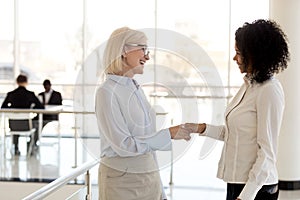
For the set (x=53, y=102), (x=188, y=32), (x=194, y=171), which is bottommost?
(x=194, y=171)

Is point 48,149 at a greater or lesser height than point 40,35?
lesser

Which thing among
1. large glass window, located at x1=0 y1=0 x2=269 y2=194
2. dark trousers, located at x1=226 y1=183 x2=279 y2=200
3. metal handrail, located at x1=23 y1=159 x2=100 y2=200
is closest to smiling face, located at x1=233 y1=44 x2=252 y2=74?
dark trousers, located at x1=226 y1=183 x2=279 y2=200

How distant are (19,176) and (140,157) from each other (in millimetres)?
4170

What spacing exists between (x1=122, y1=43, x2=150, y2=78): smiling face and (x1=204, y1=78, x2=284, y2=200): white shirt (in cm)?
42

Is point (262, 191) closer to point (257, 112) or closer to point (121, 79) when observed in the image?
point (257, 112)

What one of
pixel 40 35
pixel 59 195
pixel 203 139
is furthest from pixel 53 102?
pixel 203 139

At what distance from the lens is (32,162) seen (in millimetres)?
6887

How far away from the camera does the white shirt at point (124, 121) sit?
6.60 feet

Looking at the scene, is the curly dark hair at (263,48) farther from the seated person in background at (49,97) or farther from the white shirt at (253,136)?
the seated person in background at (49,97)

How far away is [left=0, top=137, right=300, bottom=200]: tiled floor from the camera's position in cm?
543

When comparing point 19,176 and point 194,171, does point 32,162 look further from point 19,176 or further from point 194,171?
point 194,171

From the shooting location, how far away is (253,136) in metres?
2.02

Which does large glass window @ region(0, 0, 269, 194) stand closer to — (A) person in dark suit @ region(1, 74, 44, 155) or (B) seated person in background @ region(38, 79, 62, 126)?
(B) seated person in background @ region(38, 79, 62, 126)

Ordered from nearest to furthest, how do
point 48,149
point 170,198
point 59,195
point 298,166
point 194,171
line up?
point 59,195
point 170,198
point 298,166
point 194,171
point 48,149
